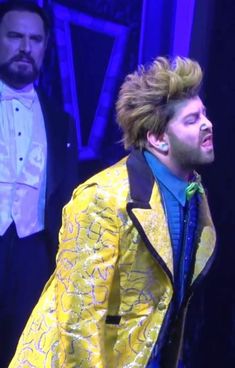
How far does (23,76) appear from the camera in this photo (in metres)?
2.40

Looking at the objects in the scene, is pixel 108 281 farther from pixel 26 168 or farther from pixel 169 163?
pixel 26 168

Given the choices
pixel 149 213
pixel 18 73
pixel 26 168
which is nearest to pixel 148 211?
pixel 149 213

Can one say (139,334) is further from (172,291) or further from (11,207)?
(11,207)

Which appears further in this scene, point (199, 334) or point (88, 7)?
point (199, 334)

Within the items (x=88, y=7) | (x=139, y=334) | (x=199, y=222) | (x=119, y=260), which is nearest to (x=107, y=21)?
(x=88, y=7)

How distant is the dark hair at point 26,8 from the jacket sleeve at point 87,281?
0.86 meters

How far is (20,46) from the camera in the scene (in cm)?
238

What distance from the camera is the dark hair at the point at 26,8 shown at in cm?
234

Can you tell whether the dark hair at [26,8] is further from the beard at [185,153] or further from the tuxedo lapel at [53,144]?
the beard at [185,153]

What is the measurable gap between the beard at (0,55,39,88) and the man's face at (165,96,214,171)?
0.67 metres

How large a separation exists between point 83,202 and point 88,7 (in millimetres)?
971

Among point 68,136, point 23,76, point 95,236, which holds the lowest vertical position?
point 95,236

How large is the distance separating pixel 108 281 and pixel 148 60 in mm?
1147

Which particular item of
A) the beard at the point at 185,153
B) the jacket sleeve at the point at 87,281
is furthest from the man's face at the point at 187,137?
the jacket sleeve at the point at 87,281
